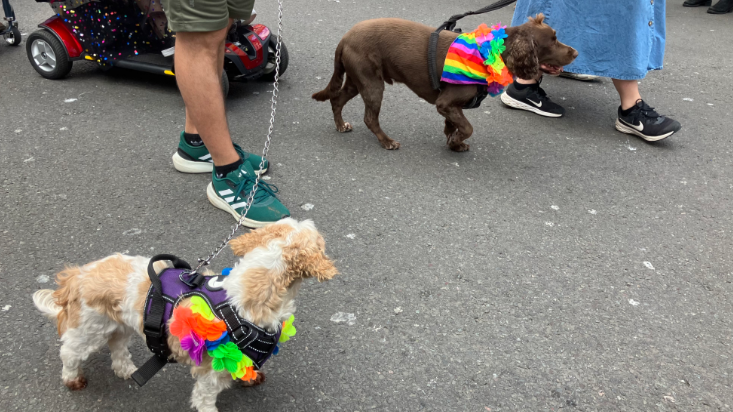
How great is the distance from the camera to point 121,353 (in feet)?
6.43

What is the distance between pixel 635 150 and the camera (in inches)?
156

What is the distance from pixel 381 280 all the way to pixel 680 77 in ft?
14.4

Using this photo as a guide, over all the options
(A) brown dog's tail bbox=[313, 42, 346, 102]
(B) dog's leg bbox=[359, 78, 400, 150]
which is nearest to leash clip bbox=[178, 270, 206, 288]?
(B) dog's leg bbox=[359, 78, 400, 150]

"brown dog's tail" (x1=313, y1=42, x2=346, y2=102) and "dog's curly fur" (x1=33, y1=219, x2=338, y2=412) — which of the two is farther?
"brown dog's tail" (x1=313, y1=42, x2=346, y2=102)

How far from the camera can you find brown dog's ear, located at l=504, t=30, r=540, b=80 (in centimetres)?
335

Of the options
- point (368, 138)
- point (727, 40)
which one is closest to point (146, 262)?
point (368, 138)

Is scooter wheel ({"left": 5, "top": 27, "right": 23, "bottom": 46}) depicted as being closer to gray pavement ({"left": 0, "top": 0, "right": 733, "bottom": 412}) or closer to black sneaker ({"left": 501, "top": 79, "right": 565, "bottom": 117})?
gray pavement ({"left": 0, "top": 0, "right": 733, "bottom": 412})

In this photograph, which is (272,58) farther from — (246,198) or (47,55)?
(246,198)

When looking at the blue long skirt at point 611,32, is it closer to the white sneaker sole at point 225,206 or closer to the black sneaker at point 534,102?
the black sneaker at point 534,102

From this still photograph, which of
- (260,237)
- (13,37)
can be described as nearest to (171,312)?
(260,237)

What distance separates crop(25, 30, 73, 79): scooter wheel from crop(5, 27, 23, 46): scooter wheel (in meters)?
0.81

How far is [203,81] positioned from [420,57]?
4.71ft

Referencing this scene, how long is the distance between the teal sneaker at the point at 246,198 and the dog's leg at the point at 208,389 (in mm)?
1166

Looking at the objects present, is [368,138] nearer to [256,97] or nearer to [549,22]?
[256,97]
